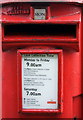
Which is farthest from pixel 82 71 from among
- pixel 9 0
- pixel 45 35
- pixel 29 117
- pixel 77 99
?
pixel 9 0

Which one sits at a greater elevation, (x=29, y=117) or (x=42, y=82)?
(x=42, y=82)

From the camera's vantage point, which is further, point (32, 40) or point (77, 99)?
point (77, 99)

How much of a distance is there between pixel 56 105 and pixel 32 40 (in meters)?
0.69

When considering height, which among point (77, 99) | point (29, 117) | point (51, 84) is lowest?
point (29, 117)

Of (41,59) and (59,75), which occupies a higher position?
(41,59)

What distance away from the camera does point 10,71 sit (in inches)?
107

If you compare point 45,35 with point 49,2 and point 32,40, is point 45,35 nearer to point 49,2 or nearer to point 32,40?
point 32,40

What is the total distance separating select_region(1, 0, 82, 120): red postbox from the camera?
255cm

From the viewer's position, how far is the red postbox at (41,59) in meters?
2.55

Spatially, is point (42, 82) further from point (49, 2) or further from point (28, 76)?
point (49, 2)

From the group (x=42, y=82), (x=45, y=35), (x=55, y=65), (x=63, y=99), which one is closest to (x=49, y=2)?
(x=45, y=35)

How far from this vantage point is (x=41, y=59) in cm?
262

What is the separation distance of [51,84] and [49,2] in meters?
0.78

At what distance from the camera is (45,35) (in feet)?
8.57
